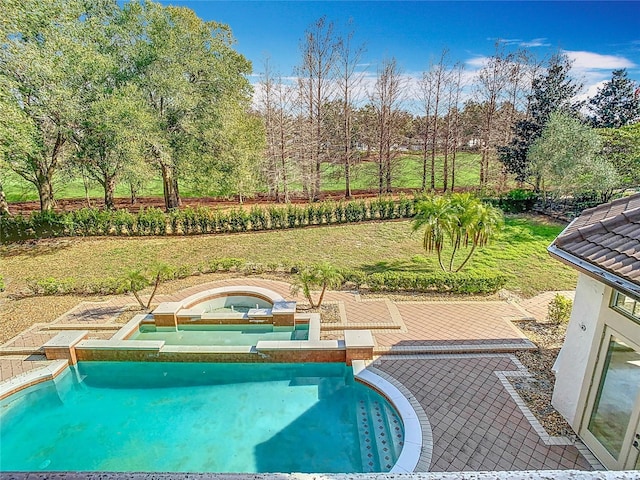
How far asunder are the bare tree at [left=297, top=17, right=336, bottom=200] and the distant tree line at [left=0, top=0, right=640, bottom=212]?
0.08 metres

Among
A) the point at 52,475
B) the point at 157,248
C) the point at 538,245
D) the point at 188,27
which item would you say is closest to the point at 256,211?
the point at 157,248

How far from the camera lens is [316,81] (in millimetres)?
24906

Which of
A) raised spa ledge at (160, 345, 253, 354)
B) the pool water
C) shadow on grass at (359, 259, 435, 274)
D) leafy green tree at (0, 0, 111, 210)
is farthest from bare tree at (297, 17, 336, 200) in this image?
raised spa ledge at (160, 345, 253, 354)

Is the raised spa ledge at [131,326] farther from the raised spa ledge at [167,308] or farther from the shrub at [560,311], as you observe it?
the shrub at [560,311]

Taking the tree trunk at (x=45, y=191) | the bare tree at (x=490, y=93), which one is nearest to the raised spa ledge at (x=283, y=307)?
the tree trunk at (x=45, y=191)

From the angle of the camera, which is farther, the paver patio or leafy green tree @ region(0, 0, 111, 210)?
leafy green tree @ region(0, 0, 111, 210)

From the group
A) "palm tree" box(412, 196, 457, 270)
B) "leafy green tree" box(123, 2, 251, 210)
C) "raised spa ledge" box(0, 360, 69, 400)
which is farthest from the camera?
"leafy green tree" box(123, 2, 251, 210)

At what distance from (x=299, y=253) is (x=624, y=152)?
728 inches

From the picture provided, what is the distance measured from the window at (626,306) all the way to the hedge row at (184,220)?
14582 millimetres

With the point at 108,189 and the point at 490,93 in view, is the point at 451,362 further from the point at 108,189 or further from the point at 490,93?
the point at 490,93

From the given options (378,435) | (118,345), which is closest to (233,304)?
(118,345)

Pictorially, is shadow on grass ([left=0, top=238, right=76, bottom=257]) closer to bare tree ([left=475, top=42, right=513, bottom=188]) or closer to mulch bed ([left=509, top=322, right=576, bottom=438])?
mulch bed ([left=509, top=322, right=576, bottom=438])

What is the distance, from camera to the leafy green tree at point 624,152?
19.2 m

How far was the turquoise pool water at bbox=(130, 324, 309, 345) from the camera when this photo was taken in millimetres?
9539
